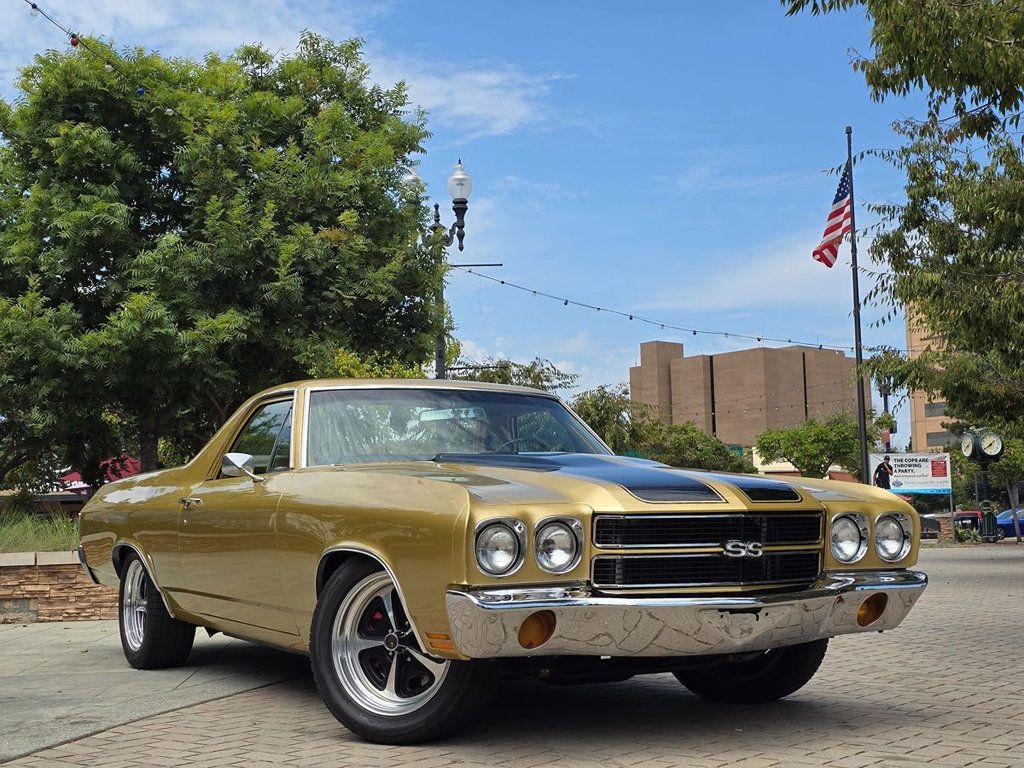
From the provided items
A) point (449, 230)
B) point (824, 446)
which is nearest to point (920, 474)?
point (449, 230)

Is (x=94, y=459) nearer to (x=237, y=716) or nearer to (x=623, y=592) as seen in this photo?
(x=237, y=716)

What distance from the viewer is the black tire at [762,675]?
6191 millimetres

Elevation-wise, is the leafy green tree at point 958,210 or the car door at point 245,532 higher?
the leafy green tree at point 958,210

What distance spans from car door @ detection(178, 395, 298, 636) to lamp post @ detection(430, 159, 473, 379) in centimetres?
1146

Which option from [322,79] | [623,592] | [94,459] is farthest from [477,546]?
[94,459]

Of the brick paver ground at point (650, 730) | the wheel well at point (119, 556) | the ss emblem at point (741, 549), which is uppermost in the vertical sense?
the ss emblem at point (741, 549)

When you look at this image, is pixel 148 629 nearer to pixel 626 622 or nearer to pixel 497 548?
pixel 497 548

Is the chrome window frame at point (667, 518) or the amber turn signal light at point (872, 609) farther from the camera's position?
the amber turn signal light at point (872, 609)

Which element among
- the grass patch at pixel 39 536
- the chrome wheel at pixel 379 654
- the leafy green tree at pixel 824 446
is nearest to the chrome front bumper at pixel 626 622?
the chrome wheel at pixel 379 654

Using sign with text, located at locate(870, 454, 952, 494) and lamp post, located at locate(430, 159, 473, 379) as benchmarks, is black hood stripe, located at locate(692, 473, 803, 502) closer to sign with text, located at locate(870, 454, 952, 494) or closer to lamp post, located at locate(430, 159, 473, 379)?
lamp post, located at locate(430, 159, 473, 379)

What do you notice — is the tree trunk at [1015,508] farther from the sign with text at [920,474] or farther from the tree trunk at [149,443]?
the tree trunk at [149,443]

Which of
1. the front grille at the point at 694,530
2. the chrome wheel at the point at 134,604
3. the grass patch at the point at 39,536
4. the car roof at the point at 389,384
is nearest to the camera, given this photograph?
the front grille at the point at 694,530

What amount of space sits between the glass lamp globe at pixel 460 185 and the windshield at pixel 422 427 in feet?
44.5

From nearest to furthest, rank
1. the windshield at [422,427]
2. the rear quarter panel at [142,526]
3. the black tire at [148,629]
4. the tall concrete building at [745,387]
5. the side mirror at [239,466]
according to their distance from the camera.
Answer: the windshield at [422,427]
the side mirror at [239,466]
the rear quarter panel at [142,526]
the black tire at [148,629]
the tall concrete building at [745,387]
